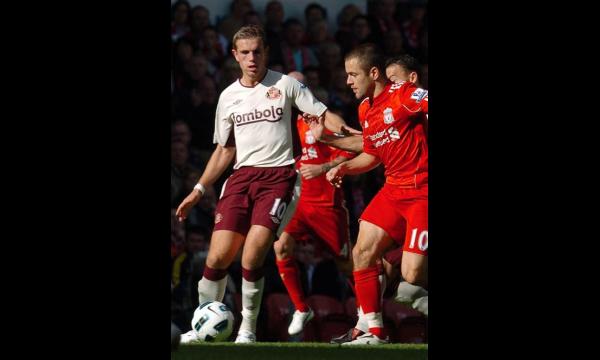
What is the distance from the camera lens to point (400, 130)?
829cm

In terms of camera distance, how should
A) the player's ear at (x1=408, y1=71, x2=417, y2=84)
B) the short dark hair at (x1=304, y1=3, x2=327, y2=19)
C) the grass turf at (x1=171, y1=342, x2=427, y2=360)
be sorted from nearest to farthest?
the grass turf at (x1=171, y1=342, x2=427, y2=360), the player's ear at (x1=408, y1=71, x2=417, y2=84), the short dark hair at (x1=304, y1=3, x2=327, y2=19)

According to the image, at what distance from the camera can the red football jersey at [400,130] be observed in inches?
323

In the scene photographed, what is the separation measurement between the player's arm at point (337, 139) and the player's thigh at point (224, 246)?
3.46 ft

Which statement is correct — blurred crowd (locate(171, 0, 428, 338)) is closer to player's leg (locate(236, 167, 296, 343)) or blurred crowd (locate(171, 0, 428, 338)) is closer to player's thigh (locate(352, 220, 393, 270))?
player's leg (locate(236, 167, 296, 343))

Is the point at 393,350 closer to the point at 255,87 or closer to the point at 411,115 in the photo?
the point at 411,115

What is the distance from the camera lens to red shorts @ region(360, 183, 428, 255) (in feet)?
26.6

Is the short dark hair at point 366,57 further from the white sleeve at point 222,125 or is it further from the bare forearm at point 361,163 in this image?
the white sleeve at point 222,125

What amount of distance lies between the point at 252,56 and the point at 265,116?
20.0 inches

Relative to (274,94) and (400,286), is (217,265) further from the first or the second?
(400,286)

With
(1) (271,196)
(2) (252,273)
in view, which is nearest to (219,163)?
(1) (271,196)

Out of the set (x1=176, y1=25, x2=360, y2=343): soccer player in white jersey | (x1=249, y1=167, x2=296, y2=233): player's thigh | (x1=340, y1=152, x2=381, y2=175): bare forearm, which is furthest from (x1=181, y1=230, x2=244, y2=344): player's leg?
(x1=340, y1=152, x2=381, y2=175): bare forearm

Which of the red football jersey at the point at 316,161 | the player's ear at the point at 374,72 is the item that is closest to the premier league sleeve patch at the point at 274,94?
the player's ear at the point at 374,72

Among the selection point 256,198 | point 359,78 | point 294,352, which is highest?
point 359,78

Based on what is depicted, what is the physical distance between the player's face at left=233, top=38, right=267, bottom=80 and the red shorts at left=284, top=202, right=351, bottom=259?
192cm
